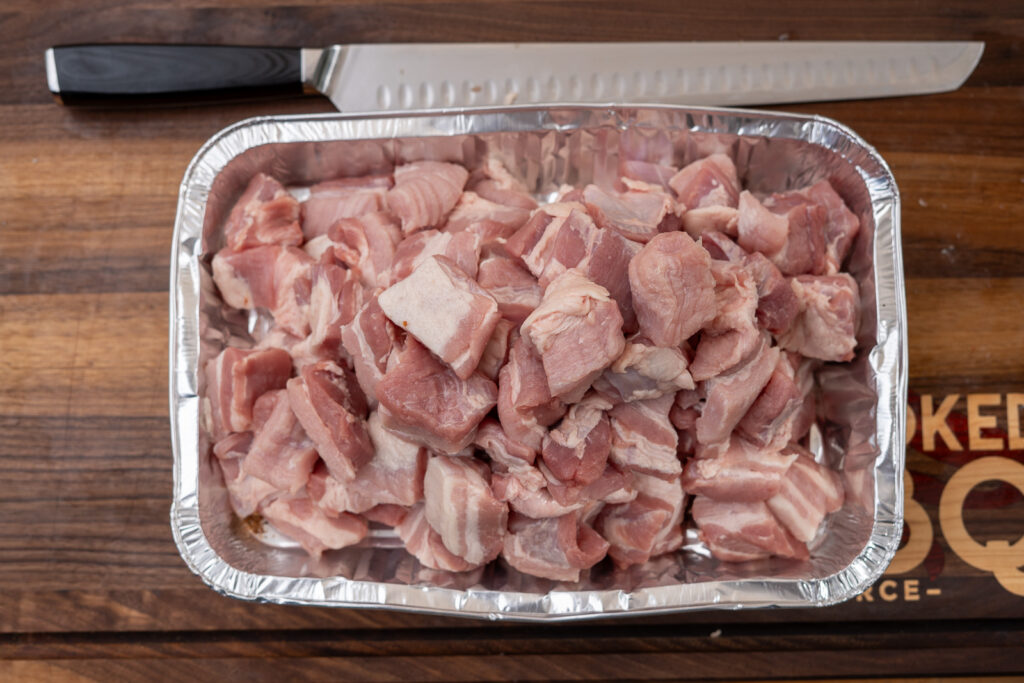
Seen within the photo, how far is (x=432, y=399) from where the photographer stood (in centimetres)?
235

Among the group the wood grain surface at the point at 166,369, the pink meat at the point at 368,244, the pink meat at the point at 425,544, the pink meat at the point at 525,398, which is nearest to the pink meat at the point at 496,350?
the pink meat at the point at 525,398

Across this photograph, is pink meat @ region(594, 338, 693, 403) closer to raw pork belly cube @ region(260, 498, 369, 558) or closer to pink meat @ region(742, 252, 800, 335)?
pink meat @ region(742, 252, 800, 335)

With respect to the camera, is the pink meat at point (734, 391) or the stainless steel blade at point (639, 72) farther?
the stainless steel blade at point (639, 72)

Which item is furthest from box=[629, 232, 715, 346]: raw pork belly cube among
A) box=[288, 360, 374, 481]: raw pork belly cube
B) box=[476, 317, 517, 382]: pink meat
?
box=[288, 360, 374, 481]: raw pork belly cube

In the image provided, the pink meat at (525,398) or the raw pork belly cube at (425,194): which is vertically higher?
the raw pork belly cube at (425,194)

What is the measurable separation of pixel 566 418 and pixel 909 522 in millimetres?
1607

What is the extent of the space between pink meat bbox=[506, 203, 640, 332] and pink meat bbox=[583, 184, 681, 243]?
0.09 metres

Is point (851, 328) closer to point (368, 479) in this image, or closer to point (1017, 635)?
→ point (1017, 635)

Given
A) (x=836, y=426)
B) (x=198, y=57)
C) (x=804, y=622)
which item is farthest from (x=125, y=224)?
(x=804, y=622)

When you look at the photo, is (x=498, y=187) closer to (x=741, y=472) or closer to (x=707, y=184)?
(x=707, y=184)

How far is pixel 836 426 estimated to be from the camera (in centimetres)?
287

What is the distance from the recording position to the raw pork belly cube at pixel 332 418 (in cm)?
251

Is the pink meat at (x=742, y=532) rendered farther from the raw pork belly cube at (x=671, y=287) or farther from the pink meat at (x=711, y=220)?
the pink meat at (x=711, y=220)

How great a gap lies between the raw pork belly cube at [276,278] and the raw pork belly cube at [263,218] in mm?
53
